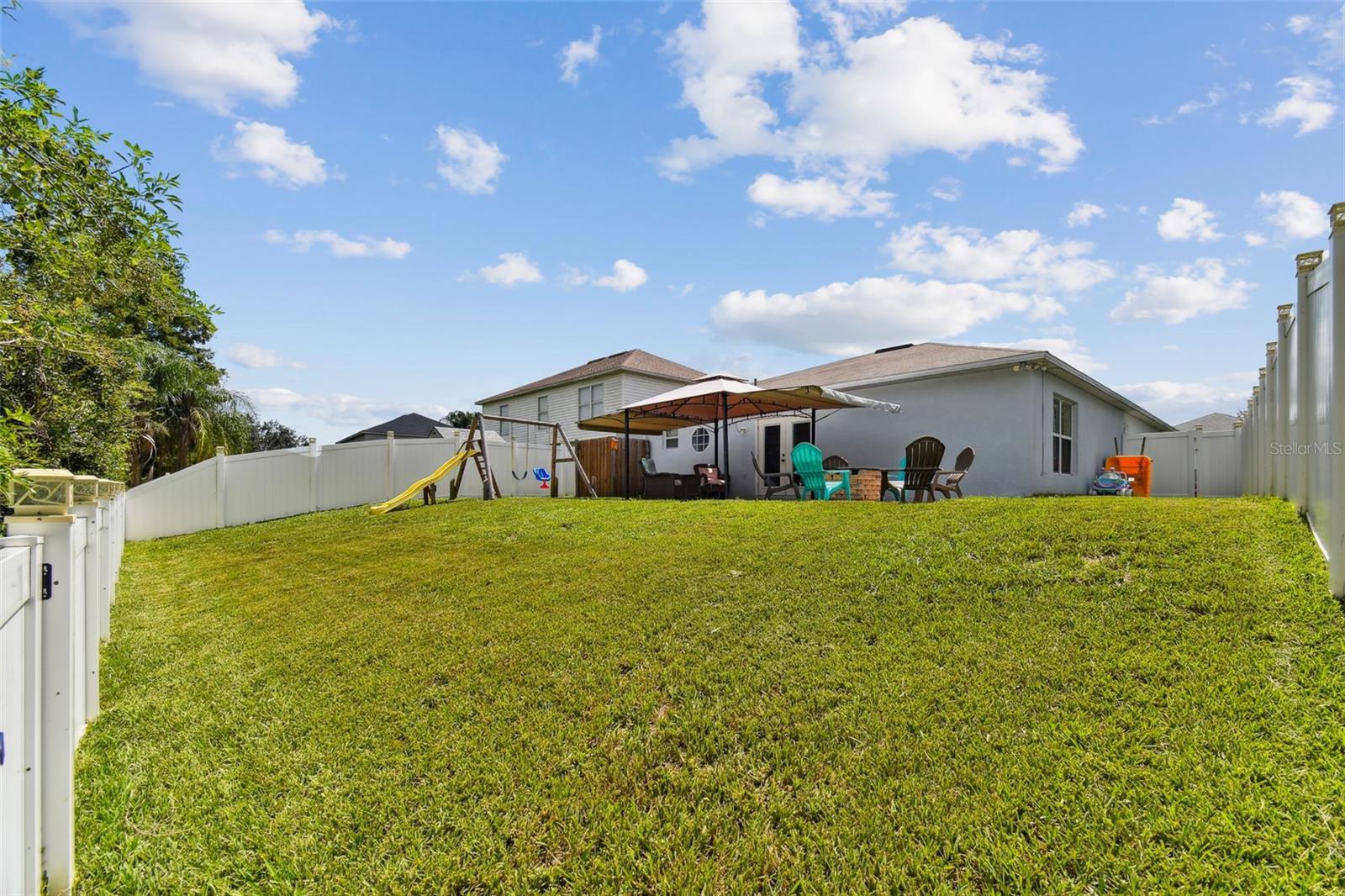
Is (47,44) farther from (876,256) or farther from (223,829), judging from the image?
(876,256)

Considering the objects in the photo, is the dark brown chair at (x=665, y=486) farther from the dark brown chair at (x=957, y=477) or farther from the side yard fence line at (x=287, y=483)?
the dark brown chair at (x=957, y=477)

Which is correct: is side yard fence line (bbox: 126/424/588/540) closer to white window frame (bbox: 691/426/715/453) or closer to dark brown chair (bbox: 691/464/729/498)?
dark brown chair (bbox: 691/464/729/498)

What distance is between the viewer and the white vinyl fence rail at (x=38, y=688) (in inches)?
61.0

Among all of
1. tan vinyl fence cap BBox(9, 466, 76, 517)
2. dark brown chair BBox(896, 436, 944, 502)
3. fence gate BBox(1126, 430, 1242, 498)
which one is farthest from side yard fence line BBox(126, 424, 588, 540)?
fence gate BBox(1126, 430, 1242, 498)

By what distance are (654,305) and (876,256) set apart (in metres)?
5.79

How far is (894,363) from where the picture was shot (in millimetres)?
14297

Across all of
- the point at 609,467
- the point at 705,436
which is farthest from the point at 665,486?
the point at 609,467

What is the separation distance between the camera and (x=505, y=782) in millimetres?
2629

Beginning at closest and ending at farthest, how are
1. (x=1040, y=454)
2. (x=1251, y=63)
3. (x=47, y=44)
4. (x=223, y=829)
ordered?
(x=223, y=829), (x=47, y=44), (x=1251, y=63), (x=1040, y=454)

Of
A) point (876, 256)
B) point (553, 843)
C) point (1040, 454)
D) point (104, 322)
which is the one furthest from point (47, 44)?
point (1040, 454)

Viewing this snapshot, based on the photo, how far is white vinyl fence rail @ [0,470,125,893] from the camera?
1.55m

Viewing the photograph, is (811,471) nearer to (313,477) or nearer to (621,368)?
(313,477)

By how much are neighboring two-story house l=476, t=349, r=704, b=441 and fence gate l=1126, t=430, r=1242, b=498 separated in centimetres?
1504

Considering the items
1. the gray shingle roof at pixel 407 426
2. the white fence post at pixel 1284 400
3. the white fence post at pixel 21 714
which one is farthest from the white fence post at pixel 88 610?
the gray shingle roof at pixel 407 426
